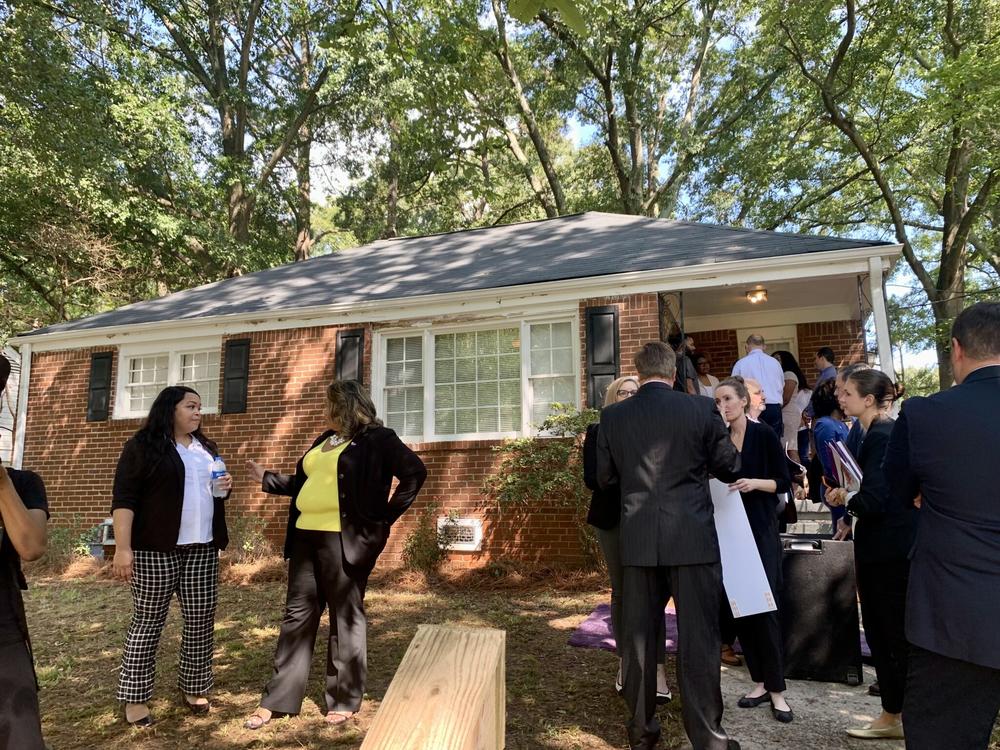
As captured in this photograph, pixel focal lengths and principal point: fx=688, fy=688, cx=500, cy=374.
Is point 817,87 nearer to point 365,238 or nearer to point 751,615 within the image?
point 365,238

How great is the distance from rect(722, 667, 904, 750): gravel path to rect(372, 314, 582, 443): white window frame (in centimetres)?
429

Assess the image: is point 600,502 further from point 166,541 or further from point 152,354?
point 152,354

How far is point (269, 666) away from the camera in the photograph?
477 centimetres

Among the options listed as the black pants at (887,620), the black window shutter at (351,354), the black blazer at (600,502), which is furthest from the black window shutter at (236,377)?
the black pants at (887,620)

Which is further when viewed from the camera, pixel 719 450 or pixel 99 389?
pixel 99 389

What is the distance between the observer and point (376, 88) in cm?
1831

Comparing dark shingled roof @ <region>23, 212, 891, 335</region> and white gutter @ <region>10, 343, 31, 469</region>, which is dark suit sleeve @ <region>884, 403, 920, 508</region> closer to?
dark shingled roof @ <region>23, 212, 891, 335</region>

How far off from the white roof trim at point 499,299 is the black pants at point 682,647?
5.04m

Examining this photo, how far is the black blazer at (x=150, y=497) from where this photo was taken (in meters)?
3.67

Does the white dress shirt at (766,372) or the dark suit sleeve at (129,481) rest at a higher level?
the white dress shirt at (766,372)

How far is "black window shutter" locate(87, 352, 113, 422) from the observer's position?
10.0 m

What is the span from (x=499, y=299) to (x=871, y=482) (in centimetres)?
564

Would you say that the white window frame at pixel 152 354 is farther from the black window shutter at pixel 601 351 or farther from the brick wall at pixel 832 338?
the brick wall at pixel 832 338

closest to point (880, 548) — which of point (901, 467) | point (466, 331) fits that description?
point (901, 467)
